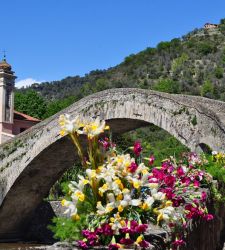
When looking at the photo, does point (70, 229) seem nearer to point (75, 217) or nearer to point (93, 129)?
point (75, 217)

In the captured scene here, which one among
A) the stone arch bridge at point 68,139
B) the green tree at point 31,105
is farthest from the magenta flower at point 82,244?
the green tree at point 31,105

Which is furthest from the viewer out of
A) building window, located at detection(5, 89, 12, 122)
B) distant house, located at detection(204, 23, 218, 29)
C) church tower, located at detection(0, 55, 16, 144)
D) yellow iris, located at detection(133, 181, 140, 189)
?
distant house, located at detection(204, 23, 218, 29)

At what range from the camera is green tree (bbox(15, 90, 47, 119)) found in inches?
1606

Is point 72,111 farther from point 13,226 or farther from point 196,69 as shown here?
point 196,69

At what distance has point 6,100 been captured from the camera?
31500 millimetres

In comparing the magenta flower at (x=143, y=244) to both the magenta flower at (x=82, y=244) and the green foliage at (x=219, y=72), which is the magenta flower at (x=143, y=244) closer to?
the magenta flower at (x=82, y=244)

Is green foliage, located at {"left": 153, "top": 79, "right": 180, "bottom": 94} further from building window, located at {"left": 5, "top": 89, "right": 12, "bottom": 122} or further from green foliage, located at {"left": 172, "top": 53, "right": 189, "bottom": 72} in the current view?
building window, located at {"left": 5, "top": 89, "right": 12, "bottom": 122}

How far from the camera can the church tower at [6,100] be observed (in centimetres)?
3072

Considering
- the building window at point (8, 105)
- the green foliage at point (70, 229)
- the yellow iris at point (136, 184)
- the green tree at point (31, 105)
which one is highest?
the green tree at point (31, 105)

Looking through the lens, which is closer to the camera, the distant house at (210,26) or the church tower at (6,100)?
the church tower at (6,100)

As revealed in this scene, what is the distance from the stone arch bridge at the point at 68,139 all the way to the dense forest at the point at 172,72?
76.3ft

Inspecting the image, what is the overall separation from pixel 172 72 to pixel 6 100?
2270cm

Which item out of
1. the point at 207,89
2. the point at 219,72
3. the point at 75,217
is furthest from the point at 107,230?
the point at 219,72

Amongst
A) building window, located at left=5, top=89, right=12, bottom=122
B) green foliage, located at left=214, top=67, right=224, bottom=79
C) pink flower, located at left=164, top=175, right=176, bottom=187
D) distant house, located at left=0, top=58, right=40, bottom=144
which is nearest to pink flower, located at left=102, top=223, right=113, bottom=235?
pink flower, located at left=164, top=175, right=176, bottom=187
